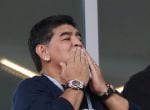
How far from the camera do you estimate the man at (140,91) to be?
2635 millimetres

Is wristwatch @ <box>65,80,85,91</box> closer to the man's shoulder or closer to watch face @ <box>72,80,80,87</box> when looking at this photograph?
watch face @ <box>72,80,80,87</box>

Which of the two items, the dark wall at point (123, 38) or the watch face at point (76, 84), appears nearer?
the watch face at point (76, 84)

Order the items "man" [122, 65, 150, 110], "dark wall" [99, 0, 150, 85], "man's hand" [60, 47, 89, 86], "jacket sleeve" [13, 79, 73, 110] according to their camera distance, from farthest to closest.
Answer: "dark wall" [99, 0, 150, 85] < "man" [122, 65, 150, 110] < "man's hand" [60, 47, 89, 86] < "jacket sleeve" [13, 79, 73, 110]

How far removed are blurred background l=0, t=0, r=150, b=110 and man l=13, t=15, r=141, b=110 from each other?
3.66 ft

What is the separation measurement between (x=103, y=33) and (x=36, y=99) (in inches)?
69.8

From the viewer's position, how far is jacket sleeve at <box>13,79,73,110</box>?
6.12 ft

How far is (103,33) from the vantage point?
361 centimetres

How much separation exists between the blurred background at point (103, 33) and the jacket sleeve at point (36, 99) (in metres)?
1.28

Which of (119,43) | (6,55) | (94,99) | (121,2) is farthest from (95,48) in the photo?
(94,99)

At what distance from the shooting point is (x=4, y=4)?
330 centimetres

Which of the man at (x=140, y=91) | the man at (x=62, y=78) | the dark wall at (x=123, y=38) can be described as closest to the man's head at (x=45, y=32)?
the man at (x=62, y=78)

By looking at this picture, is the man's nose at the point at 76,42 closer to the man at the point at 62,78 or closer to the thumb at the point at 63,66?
the man at the point at 62,78

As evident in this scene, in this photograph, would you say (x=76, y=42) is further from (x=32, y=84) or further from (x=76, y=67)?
(x=32, y=84)

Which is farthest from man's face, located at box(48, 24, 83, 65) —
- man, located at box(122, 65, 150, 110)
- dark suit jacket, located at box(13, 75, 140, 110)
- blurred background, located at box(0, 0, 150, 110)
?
blurred background, located at box(0, 0, 150, 110)
